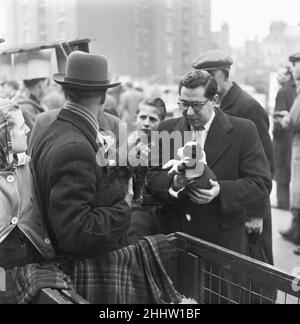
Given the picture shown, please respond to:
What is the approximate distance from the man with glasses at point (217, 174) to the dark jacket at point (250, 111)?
43cm

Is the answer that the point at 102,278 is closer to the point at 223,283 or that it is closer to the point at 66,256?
the point at 66,256

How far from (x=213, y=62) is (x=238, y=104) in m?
0.29

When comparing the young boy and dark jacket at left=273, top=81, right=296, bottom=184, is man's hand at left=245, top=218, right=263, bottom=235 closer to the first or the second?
the young boy

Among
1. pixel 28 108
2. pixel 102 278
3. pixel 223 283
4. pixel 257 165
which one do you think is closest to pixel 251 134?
pixel 257 165

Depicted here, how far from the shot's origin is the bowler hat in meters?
1.70

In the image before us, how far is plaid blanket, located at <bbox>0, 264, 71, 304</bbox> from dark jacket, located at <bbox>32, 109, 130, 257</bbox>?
9 cm

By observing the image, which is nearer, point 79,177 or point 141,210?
point 79,177

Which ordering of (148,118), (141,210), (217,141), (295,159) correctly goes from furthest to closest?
(295,159), (148,118), (141,210), (217,141)

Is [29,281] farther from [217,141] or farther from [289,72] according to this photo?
[289,72]

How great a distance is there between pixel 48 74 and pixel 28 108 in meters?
0.77

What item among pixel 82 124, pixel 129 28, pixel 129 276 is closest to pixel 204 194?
pixel 129 276

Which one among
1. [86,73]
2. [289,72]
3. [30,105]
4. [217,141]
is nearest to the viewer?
[86,73]

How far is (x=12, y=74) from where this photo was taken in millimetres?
3109

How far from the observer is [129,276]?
174 centimetres
